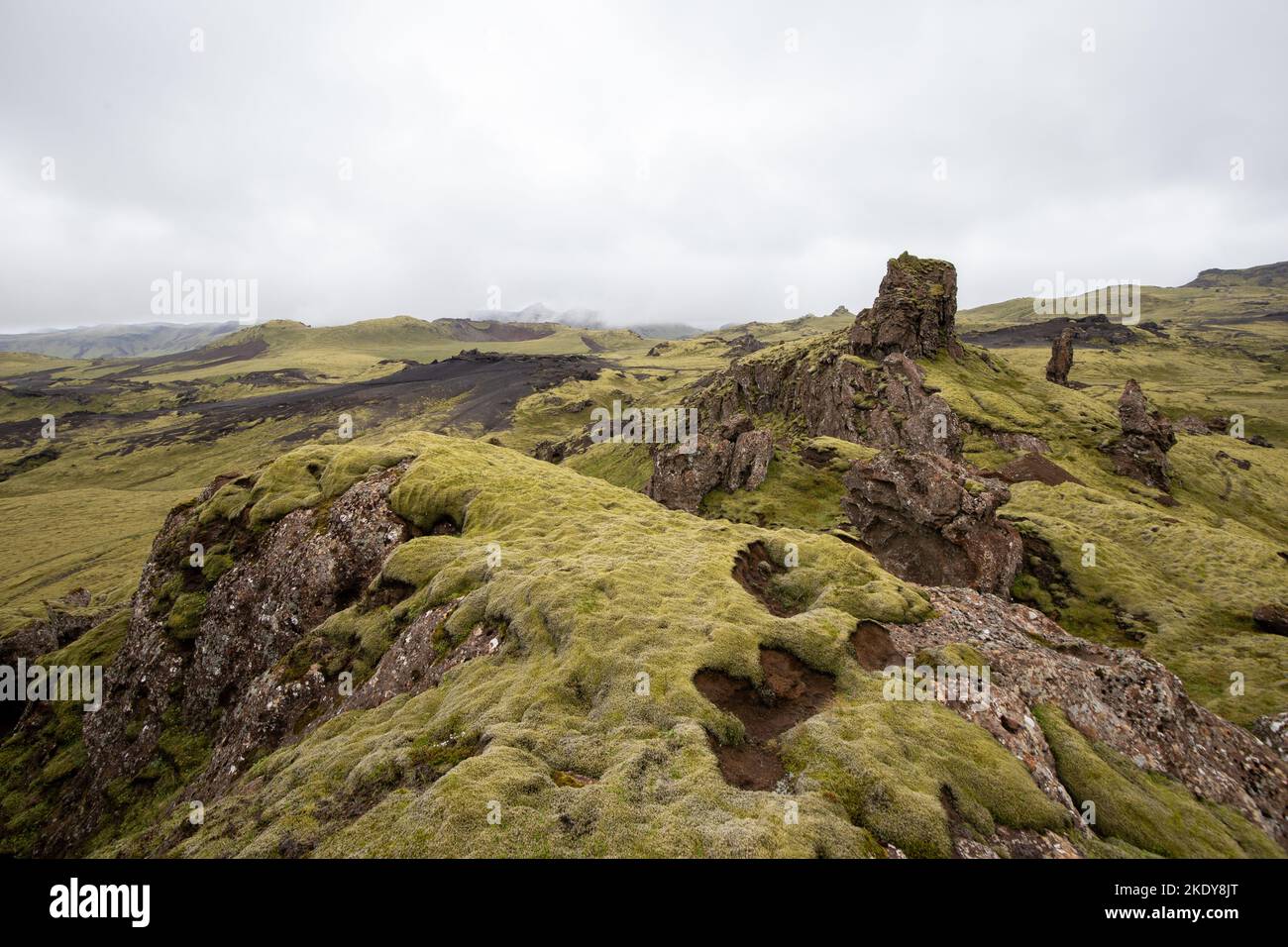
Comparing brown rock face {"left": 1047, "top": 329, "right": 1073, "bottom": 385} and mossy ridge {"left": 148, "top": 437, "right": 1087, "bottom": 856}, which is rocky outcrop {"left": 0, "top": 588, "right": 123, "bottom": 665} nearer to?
mossy ridge {"left": 148, "top": 437, "right": 1087, "bottom": 856}

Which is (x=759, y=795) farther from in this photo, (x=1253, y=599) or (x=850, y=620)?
(x=1253, y=599)

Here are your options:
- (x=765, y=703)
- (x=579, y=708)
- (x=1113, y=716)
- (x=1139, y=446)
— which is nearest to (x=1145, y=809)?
(x=1113, y=716)

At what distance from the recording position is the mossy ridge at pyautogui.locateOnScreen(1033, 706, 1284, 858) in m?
14.1

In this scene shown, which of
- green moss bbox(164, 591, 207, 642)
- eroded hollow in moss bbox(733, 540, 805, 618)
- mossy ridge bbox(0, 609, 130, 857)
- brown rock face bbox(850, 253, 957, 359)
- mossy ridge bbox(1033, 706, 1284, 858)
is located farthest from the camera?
brown rock face bbox(850, 253, 957, 359)

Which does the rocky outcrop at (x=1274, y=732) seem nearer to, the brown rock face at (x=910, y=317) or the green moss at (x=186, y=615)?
the green moss at (x=186, y=615)

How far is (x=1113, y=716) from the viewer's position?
58.2 ft

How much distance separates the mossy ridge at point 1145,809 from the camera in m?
14.1

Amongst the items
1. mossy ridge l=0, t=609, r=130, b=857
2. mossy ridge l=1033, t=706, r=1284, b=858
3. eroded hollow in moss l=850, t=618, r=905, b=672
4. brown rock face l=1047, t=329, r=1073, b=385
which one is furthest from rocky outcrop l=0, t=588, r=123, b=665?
brown rock face l=1047, t=329, r=1073, b=385

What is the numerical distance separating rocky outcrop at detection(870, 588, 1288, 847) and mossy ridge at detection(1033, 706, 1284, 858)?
426mm

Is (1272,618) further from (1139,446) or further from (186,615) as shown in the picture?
(186,615)

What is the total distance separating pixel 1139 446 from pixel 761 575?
76.6 metres

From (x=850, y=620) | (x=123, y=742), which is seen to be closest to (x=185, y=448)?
(x=123, y=742)

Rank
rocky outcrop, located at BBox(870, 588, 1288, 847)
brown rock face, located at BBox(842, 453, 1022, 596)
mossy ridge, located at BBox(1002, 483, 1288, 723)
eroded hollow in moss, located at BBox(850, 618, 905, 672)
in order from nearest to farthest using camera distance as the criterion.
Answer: rocky outcrop, located at BBox(870, 588, 1288, 847) → eroded hollow in moss, located at BBox(850, 618, 905, 672) → mossy ridge, located at BBox(1002, 483, 1288, 723) → brown rock face, located at BBox(842, 453, 1022, 596)
